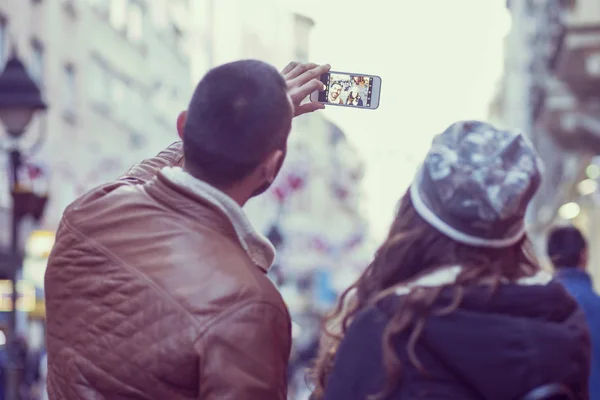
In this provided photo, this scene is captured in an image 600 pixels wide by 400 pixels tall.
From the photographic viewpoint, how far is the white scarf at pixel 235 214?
2607 millimetres

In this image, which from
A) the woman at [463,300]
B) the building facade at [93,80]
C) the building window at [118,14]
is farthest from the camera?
the building window at [118,14]

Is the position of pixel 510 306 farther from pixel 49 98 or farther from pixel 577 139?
pixel 49 98

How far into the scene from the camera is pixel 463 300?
240 centimetres

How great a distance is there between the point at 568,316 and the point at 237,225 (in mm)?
708

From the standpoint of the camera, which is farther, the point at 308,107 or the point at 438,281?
the point at 308,107

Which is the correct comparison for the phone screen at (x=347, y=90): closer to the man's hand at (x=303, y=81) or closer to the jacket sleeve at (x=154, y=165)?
the man's hand at (x=303, y=81)

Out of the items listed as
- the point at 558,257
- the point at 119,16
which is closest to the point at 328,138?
the point at 119,16

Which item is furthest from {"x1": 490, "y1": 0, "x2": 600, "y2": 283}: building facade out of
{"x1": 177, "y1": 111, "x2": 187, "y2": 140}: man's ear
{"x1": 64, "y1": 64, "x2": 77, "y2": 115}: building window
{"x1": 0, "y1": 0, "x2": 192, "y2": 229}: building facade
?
{"x1": 64, "y1": 64, "x2": 77, "y2": 115}: building window

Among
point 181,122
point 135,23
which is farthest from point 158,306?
point 135,23

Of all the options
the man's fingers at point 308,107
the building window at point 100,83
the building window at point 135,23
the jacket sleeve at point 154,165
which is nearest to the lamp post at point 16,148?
the jacket sleeve at point 154,165

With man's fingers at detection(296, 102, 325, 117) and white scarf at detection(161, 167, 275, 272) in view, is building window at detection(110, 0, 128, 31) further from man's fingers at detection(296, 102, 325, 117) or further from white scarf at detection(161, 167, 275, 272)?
white scarf at detection(161, 167, 275, 272)

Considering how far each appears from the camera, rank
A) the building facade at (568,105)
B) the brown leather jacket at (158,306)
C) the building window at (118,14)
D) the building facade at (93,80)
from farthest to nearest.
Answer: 1. the building window at (118,14)
2. the building facade at (93,80)
3. the building facade at (568,105)
4. the brown leather jacket at (158,306)

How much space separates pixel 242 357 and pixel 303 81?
0.78 m

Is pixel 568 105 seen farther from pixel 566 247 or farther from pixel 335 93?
pixel 335 93
